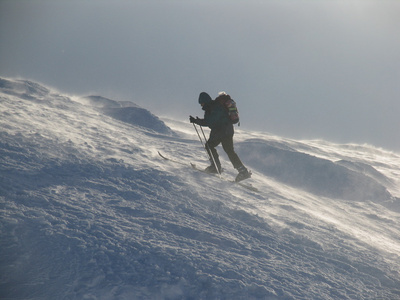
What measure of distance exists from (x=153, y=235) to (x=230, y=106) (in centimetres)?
439

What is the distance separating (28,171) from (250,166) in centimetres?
1074

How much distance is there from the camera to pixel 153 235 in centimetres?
405

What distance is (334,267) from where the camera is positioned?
4195 mm

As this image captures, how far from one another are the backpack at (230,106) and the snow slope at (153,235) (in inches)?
68.5

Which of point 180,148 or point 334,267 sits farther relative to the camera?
point 180,148

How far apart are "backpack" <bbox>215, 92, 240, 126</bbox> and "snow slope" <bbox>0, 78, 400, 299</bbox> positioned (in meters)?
1.74

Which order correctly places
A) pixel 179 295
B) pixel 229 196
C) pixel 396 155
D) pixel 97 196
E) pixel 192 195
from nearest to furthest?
pixel 179 295
pixel 97 196
pixel 192 195
pixel 229 196
pixel 396 155

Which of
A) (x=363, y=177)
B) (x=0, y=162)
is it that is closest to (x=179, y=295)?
(x=0, y=162)

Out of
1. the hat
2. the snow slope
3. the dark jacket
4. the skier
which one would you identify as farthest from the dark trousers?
the hat

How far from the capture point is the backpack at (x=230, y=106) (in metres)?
7.45

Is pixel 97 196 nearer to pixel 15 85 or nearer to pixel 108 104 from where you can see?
pixel 15 85

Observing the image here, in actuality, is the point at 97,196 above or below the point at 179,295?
above

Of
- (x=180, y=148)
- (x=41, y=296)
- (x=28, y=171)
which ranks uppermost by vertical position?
(x=180, y=148)

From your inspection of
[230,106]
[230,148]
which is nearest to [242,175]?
[230,148]
